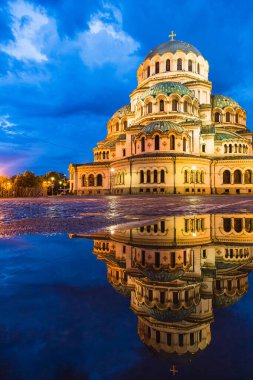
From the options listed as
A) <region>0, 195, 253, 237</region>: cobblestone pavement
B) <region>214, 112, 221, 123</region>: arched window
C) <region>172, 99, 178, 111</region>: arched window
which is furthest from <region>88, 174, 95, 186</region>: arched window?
<region>0, 195, 253, 237</region>: cobblestone pavement

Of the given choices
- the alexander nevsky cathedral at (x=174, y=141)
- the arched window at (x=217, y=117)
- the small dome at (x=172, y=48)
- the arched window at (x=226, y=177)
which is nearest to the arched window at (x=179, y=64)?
the alexander nevsky cathedral at (x=174, y=141)

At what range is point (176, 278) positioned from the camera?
2.08 m

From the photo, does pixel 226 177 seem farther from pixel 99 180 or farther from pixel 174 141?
pixel 99 180

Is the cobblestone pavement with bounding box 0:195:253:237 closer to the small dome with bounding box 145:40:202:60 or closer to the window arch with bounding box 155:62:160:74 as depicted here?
the window arch with bounding box 155:62:160:74

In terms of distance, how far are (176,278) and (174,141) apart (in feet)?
120

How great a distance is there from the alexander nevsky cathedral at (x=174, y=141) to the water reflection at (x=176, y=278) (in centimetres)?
3272

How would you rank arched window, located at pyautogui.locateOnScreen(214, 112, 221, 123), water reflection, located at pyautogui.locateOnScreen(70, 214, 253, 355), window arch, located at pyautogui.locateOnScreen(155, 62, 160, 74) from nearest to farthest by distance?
water reflection, located at pyautogui.locateOnScreen(70, 214, 253, 355), window arch, located at pyautogui.locateOnScreen(155, 62, 160, 74), arched window, located at pyautogui.locateOnScreen(214, 112, 221, 123)

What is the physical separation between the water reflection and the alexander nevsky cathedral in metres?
32.7

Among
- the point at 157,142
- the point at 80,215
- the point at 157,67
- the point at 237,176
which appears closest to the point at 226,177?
the point at 237,176

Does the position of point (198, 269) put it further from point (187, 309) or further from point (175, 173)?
point (175, 173)

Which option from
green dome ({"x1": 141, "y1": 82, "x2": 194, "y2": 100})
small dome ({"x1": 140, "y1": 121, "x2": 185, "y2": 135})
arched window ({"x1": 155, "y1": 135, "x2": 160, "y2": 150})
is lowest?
arched window ({"x1": 155, "y1": 135, "x2": 160, "y2": 150})

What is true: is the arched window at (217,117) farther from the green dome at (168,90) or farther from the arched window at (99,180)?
the arched window at (99,180)

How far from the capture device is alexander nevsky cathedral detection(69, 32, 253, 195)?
3684 cm

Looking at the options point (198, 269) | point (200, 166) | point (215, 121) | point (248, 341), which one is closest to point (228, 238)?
point (198, 269)
